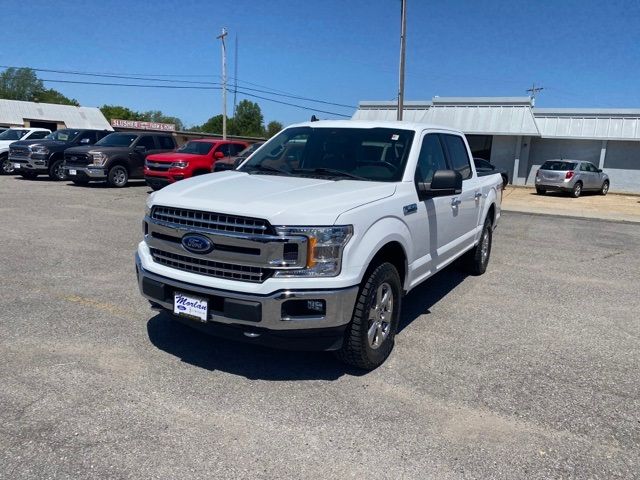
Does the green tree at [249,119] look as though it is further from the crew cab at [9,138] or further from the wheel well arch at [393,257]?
the wheel well arch at [393,257]

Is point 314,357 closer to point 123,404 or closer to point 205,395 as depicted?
point 205,395

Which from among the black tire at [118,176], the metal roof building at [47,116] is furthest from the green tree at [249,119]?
the black tire at [118,176]

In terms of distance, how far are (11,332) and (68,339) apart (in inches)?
22.1

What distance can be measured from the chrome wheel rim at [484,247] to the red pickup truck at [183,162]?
9.56 m

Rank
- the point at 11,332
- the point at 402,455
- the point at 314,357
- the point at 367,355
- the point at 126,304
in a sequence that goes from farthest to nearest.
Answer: the point at 126,304 → the point at 11,332 → the point at 314,357 → the point at 367,355 → the point at 402,455

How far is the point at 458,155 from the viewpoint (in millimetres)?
6133

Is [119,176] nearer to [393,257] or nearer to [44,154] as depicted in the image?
[44,154]

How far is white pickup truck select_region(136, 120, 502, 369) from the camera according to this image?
11.3 ft

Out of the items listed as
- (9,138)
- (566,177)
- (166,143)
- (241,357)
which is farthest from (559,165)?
(9,138)

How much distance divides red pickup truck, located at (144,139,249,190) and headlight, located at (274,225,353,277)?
1172 centimetres

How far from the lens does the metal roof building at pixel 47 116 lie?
5431 centimetres

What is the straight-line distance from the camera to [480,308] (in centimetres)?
577

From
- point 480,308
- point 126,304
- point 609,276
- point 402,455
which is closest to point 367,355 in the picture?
point 402,455

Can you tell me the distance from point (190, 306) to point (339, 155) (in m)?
2.08
